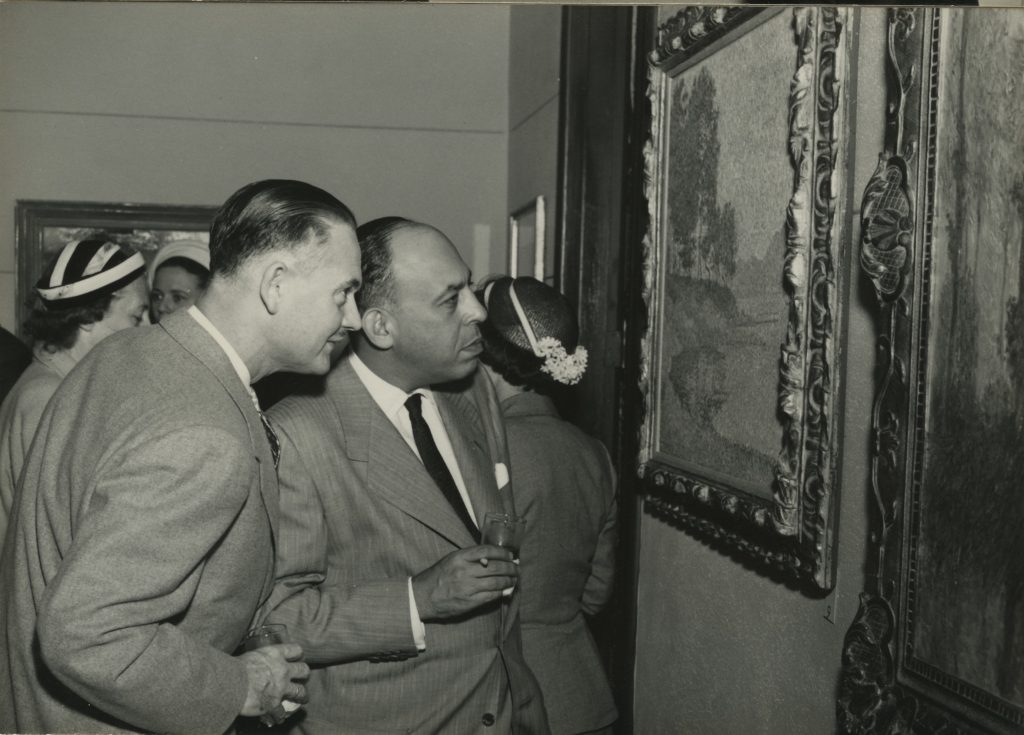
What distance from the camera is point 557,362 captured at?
2236mm

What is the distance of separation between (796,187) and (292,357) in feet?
3.01

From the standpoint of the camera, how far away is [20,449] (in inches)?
81.9

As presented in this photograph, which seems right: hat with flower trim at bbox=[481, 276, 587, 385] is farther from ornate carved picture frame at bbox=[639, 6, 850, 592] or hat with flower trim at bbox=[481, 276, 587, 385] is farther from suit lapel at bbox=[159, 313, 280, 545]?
suit lapel at bbox=[159, 313, 280, 545]

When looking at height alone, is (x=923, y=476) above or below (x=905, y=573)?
above

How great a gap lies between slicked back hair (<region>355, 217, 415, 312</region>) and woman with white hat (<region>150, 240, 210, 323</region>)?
64.3 inches

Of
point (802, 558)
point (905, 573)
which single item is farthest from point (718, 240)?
point (905, 573)

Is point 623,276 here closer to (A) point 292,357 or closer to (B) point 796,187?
(B) point 796,187

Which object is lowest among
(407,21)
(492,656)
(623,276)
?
(492,656)

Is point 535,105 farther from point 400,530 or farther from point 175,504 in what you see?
point 175,504

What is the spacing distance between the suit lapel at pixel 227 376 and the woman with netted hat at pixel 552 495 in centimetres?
87

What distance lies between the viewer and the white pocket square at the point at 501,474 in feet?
6.75

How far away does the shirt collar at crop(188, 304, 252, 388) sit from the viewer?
136 centimetres

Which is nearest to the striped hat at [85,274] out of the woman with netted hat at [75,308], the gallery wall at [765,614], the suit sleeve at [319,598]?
the woman with netted hat at [75,308]

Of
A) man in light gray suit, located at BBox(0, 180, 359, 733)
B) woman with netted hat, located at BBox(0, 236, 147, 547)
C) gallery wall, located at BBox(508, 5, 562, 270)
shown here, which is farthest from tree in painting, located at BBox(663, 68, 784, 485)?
woman with netted hat, located at BBox(0, 236, 147, 547)
